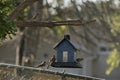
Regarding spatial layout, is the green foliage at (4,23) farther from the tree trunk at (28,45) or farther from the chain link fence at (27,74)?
the tree trunk at (28,45)

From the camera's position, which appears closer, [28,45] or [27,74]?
[27,74]

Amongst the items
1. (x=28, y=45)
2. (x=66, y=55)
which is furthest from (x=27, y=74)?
(x=28, y=45)

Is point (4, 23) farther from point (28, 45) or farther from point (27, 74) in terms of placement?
point (28, 45)

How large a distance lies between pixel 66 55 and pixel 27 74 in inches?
56.5

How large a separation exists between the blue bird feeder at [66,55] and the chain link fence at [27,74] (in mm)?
728

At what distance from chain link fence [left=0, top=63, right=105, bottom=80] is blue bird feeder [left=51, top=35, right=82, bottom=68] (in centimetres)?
73

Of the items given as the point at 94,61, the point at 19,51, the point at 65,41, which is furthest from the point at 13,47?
the point at 65,41

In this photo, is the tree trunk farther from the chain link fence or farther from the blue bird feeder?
the chain link fence

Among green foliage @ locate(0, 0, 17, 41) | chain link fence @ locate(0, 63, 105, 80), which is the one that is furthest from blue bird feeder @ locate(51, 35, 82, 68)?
green foliage @ locate(0, 0, 17, 41)

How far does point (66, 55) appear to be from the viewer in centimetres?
863

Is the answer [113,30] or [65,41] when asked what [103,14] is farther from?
[65,41]

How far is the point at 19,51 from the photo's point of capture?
2111cm

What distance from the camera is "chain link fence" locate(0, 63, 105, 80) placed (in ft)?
24.0

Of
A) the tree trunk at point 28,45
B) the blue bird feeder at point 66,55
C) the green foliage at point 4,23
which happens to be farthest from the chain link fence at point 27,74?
the tree trunk at point 28,45
